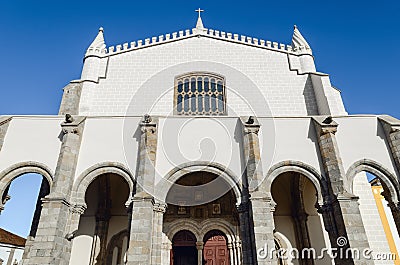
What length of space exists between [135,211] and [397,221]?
8.84m

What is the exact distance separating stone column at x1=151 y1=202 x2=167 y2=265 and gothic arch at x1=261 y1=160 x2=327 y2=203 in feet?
11.7

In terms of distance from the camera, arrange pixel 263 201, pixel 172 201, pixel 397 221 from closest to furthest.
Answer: pixel 263 201 → pixel 397 221 → pixel 172 201

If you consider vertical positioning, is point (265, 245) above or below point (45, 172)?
below

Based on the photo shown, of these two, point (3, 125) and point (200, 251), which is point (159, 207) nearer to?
point (200, 251)

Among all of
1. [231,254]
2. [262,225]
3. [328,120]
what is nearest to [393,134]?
[328,120]

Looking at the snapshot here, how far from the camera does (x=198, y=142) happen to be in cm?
1091

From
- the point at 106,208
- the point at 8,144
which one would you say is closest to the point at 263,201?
the point at 106,208

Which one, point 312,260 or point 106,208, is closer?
point 312,260

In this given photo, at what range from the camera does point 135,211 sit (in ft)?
29.1

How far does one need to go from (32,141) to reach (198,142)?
20.9ft

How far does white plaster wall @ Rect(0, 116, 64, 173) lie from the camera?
10555 millimetres

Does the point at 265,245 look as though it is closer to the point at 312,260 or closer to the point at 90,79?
the point at 312,260

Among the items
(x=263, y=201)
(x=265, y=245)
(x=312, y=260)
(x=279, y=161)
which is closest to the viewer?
(x=265, y=245)

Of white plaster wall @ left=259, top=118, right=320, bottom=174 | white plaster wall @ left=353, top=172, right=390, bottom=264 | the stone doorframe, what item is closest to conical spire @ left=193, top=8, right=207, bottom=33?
white plaster wall @ left=259, top=118, right=320, bottom=174
